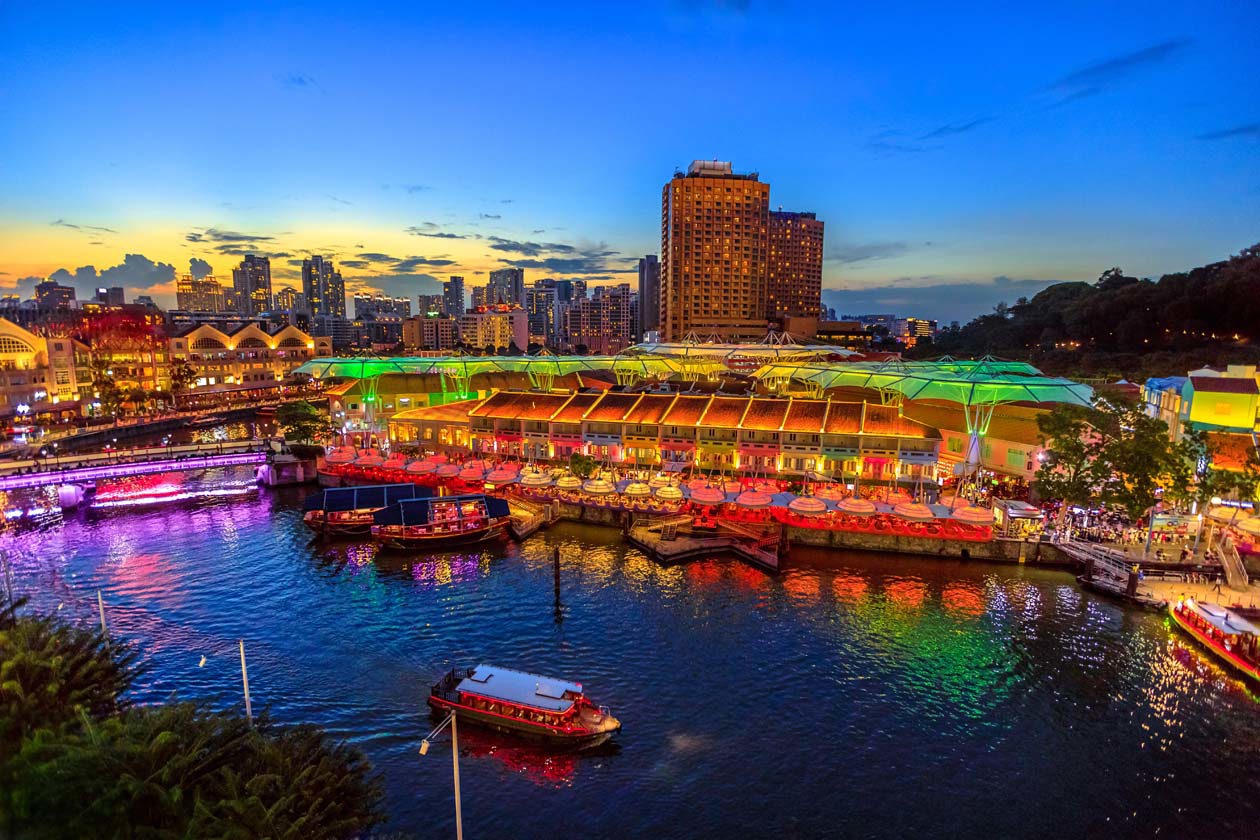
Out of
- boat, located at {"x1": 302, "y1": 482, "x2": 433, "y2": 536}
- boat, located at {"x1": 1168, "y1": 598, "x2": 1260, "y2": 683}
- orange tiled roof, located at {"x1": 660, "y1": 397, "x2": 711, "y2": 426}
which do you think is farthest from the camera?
orange tiled roof, located at {"x1": 660, "y1": 397, "x2": 711, "y2": 426}

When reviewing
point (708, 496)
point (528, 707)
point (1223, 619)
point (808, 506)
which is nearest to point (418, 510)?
point (708, 496)

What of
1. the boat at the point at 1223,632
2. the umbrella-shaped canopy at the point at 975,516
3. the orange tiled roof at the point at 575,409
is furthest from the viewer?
the orange tiled roof at the point at 575,409

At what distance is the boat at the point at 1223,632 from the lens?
2994cm

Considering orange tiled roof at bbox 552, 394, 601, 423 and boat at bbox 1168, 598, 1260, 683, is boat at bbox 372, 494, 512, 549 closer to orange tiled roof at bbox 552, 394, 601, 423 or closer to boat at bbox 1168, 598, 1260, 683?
orange tiled roof at bbox 552, 394, 601, 423

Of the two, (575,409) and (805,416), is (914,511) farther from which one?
(575,409)

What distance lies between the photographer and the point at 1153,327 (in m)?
95.2

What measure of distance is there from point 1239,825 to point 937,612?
1558 centimetres

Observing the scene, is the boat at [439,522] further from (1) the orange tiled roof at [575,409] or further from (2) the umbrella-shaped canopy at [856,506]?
(2) the umbrella-shaped canopy at [856,506]

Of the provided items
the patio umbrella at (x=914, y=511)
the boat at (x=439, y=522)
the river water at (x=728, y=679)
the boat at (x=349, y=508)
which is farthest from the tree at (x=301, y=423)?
the patio umbrella at (x=914, y=511)

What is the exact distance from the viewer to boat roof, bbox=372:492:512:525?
47250 mm

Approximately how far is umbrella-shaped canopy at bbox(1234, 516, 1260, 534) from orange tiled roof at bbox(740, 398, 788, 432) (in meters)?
29.7

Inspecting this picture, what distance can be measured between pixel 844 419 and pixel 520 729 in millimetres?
38423

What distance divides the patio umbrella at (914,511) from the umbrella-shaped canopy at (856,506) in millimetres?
1834

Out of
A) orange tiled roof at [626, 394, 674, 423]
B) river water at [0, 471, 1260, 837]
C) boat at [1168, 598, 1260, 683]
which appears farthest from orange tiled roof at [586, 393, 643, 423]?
boat at [1168, 598, 1260, 683]
